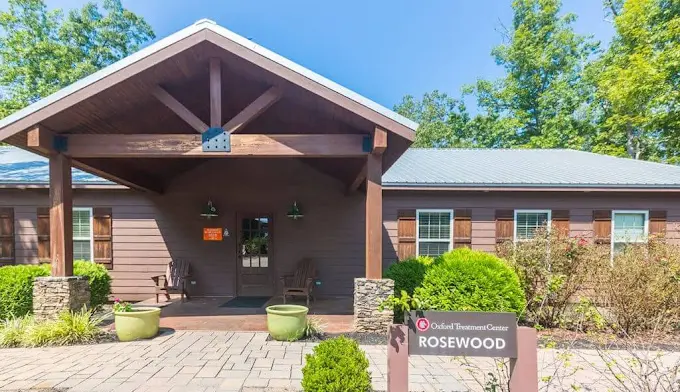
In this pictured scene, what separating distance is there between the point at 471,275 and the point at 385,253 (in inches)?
108

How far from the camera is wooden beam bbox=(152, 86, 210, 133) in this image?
15.1 feet

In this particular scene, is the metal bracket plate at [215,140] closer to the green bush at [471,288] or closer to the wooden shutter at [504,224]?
the green bush at [471,288]

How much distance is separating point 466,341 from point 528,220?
6.22 m

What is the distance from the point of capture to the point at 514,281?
5.21 meters

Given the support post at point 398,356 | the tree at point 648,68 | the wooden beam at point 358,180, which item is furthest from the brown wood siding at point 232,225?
the tree at point 648,68

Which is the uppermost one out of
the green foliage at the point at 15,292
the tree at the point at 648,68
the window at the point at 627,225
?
the tree at the point at 648,68

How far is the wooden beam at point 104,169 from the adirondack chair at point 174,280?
1.75m

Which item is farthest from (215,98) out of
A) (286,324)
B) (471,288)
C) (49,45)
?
(49,45)

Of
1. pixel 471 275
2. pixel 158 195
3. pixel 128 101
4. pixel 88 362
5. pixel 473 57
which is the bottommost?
pixel 88 362

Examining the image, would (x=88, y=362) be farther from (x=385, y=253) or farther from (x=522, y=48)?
(x=522, y=48)

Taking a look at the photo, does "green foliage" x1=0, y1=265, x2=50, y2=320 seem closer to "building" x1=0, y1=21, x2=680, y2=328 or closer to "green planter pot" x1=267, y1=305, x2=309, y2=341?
"building" x1=0, y1=21, x2=680, y2=328

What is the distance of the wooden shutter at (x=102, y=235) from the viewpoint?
25.1 ft

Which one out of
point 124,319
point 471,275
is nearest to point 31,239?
point 124,319

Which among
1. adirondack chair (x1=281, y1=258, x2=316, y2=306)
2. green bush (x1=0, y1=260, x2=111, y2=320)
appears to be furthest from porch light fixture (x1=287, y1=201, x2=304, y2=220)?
green bush (x1=0, y1=260, x2=111, y2=320)
